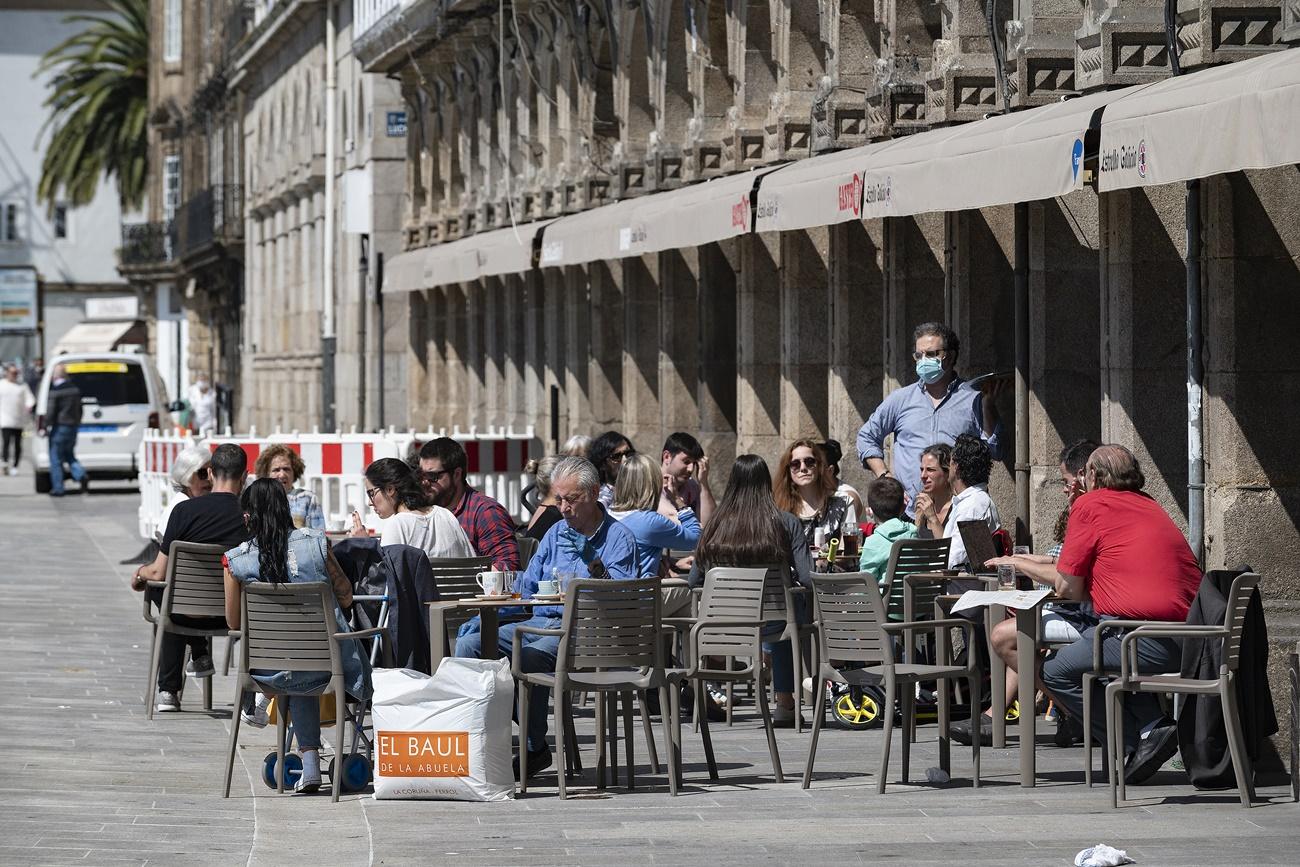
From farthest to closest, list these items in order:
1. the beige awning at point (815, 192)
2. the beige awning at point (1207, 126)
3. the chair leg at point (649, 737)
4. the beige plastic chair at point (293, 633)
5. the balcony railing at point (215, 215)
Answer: the balcony railing at point (215, 215), the beige awning at point (815, 192), the chair leg at point (649, 737), the beige plastic chair at point (293, 633), the beige awning at point (1207, 126)

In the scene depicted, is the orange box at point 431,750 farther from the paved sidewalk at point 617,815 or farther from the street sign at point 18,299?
the street sign at point 18,299

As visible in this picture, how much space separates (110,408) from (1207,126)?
29190mm

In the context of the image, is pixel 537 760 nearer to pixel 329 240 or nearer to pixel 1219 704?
pixel 1219 704

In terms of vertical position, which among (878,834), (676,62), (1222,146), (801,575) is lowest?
(878,834)

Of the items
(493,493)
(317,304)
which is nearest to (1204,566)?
(493,493)

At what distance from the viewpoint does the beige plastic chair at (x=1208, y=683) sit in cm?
973

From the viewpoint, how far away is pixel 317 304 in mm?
47125

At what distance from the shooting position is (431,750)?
10.2 metres

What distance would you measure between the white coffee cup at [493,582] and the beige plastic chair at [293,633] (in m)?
0.74

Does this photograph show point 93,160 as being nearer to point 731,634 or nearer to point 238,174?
point 238,174

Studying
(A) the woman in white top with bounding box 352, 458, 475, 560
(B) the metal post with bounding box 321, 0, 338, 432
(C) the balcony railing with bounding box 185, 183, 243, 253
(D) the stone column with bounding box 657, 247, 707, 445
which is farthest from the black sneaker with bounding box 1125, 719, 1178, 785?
(C) the balcony railing with bounding box 185, 183, 243, 253

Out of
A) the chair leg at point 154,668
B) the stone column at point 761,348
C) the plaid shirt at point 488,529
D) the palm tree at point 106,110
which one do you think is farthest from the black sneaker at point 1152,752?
the palm tree at point 106,110

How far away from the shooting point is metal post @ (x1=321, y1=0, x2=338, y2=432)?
42.9m

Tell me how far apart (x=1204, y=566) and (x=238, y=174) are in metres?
50.8
